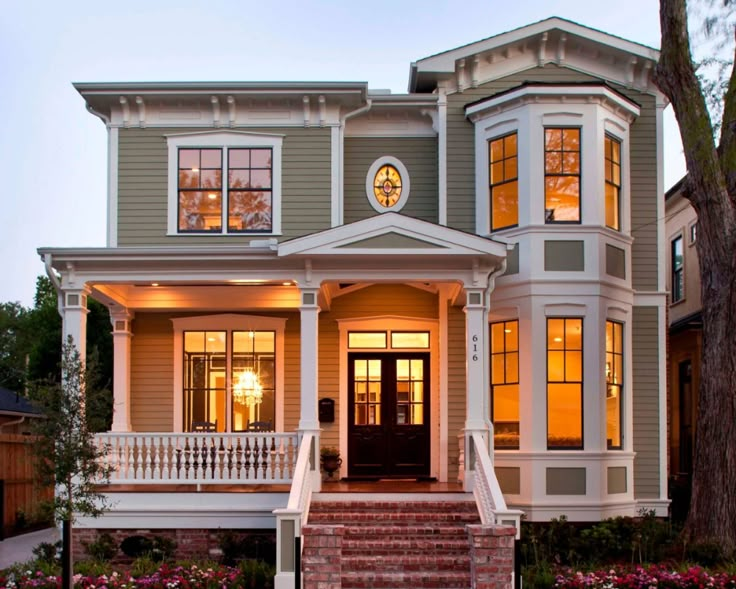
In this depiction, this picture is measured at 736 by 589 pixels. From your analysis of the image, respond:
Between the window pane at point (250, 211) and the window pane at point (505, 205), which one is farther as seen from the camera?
the window pane at point (250, 211)

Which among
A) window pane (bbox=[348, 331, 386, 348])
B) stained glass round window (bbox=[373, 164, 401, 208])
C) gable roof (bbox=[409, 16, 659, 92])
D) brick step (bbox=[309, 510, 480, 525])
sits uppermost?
gable roof (bbox=[409, 16, 659, 92])

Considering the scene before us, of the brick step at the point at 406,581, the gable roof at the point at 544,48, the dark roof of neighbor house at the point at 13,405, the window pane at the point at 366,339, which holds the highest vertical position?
the gable roof at the point at 544,48

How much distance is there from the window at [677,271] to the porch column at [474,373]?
10096 mm

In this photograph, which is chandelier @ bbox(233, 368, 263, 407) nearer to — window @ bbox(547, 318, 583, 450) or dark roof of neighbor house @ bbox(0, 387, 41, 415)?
window @ bbox(547, 318, 583, 450)

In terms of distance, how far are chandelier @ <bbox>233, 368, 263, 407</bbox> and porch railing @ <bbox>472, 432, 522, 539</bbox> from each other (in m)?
4.30

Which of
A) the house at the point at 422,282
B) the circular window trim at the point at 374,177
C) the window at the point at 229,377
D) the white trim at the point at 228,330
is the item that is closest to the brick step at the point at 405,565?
the house at the point at 422,282

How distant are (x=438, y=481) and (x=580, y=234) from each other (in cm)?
456

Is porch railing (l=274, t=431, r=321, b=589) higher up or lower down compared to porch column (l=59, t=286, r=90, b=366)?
lower down

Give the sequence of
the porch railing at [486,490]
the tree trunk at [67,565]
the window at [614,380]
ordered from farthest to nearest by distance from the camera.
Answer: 1. the window at [614,380]
2. the porch railing at [486,490]
3. the tree trunk at [67,565]

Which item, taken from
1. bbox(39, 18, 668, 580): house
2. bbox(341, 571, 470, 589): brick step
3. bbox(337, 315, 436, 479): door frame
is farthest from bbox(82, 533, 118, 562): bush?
bbox(337, 315, 436, 479): door frame

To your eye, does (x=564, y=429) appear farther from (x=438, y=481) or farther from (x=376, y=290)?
(x=376, y=290)

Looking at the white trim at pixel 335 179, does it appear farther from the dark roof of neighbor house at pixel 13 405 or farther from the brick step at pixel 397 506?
the dark roof of neighbor house at pixel 13 405

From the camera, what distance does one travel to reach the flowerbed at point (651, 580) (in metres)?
11.1

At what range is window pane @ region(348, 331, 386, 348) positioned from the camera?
53.4 feet
